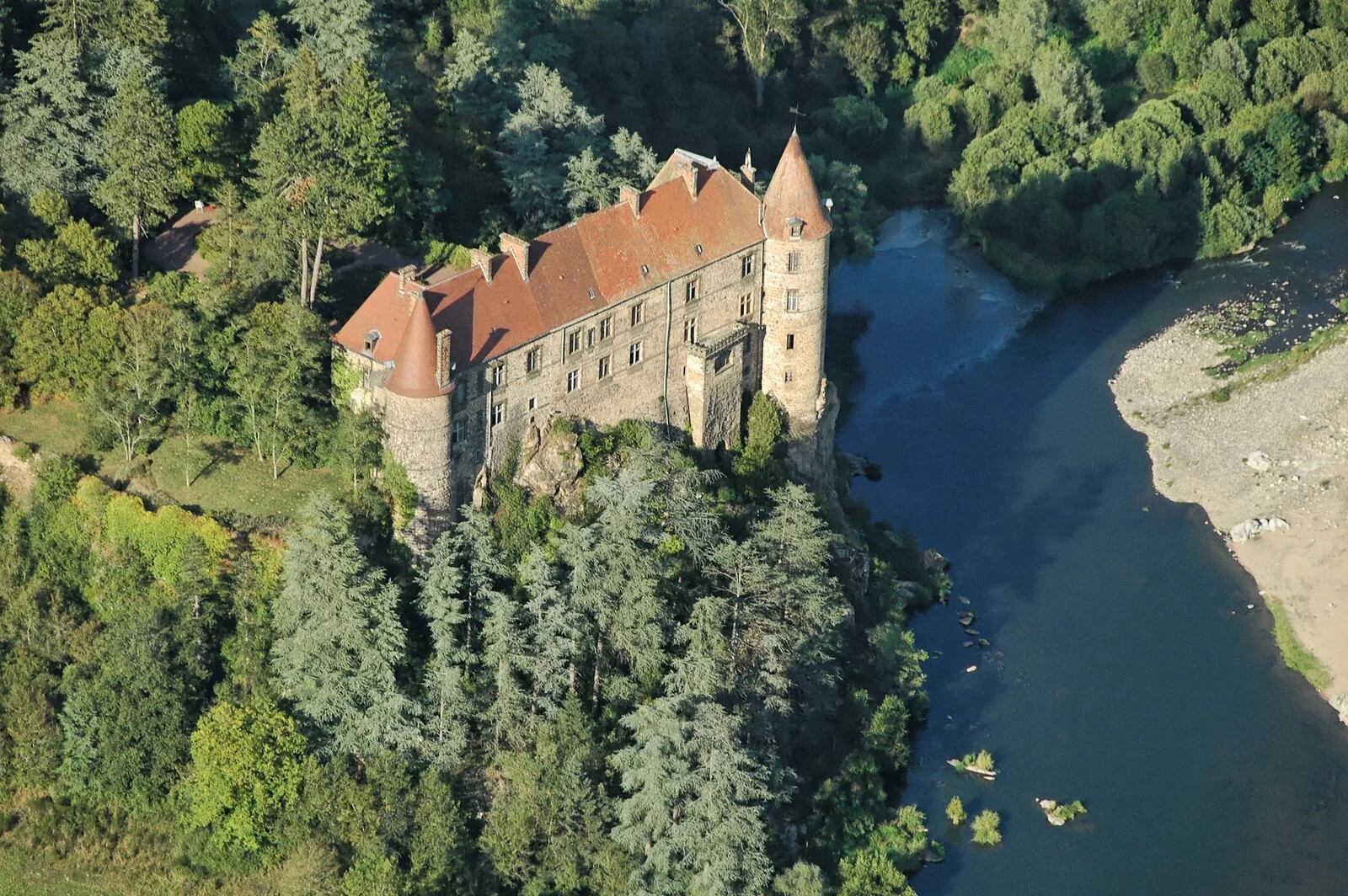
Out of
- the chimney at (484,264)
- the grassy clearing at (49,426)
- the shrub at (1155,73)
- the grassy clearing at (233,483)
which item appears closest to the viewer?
the grassy clearing at (233,483)

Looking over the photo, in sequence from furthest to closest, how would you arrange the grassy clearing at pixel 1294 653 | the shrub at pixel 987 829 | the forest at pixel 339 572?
the grassy clearing at pixel 1294 653, the shrub at pixel 987 829, the forest at pixel 339 572

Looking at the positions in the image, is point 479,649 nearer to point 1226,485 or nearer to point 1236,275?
point 1226,485

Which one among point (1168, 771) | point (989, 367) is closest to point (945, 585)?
point (1168, 771)

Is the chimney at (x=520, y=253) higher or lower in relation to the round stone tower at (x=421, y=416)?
higher

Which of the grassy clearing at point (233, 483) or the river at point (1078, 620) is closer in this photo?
the grassy clearing at point (233, 483)

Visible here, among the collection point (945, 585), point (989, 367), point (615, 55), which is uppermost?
point (615, 55)

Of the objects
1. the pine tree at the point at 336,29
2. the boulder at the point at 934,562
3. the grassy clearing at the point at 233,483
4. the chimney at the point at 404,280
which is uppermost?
the pine tree at the point at 336,29

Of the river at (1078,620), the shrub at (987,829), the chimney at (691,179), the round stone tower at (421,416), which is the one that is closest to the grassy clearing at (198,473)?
the round stone tower at (421,416)

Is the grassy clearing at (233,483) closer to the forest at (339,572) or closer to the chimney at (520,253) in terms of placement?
the forest at (339,572)
